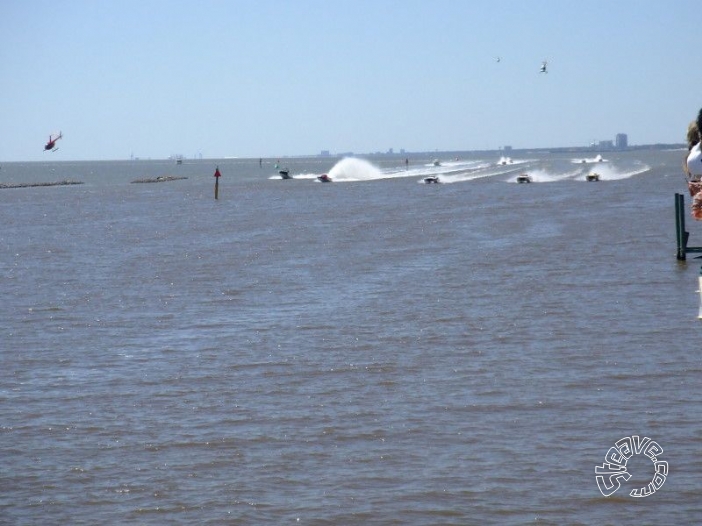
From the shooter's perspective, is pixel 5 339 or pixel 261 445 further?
pixel 5 339

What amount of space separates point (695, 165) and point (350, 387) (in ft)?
33.4

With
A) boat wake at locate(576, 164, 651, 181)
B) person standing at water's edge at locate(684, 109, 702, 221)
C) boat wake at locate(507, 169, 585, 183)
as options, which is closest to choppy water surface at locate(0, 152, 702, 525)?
person standing at water's edge at locate(684, 109, 702, 221)

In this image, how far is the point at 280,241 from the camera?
41312 millimetres

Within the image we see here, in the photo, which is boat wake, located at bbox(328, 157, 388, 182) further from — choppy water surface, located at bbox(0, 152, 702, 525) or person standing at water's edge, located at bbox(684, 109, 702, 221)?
person standing at water's edge, located at bbox(684, 109, 702, 221)

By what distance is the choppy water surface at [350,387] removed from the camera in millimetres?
10961

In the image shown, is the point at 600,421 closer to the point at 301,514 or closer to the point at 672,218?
the point at 301,514

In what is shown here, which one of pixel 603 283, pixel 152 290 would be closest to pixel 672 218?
pixel 603 283

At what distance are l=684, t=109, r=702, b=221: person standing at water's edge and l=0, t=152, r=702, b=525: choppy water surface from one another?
5128 millimetres

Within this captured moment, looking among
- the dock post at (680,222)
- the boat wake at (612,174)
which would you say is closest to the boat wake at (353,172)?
the boat wake at (612,174)

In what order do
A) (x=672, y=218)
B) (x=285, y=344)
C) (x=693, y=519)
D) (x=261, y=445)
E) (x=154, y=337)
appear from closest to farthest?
(x=693, y=519)
(x=261, y=445)
(x=285, y=344)
(x=154, y=337)
(x=672, y=218)

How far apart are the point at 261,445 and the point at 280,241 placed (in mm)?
28826

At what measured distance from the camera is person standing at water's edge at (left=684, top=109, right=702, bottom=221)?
554 cm

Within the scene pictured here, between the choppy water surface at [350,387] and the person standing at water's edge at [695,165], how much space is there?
5.13m

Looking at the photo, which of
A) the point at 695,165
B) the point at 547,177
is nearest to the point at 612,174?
the point at 547,177
